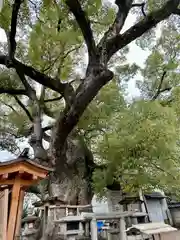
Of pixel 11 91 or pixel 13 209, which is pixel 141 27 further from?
pixel 13 209

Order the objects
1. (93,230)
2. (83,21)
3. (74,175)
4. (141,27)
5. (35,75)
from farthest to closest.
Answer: (74,175), (35,75), (141,27), (83,21), (93,230)

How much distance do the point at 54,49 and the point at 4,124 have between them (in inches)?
201

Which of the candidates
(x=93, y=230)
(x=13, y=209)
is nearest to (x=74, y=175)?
(x=93, y=230)

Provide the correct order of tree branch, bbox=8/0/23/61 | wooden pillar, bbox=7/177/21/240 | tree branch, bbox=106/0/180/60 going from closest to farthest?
1. wooden pillar, bbox=7/177/21/240
2. tree branch, bbox=106/0/180/60
3. tree branch, bbox=8/0/23/61

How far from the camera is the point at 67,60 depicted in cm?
977

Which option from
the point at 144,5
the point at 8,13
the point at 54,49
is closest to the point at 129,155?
the point at 54,49

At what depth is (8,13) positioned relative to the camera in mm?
7535

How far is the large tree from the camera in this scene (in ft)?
21.4

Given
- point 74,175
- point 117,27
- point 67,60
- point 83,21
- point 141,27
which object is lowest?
point 74,175

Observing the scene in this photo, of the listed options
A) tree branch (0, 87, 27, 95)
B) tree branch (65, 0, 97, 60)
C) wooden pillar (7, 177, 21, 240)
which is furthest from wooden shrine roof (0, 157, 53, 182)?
tree branch (0, 87, 27, 95)

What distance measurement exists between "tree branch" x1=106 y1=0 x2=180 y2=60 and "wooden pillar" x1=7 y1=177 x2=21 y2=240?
13.7 ft

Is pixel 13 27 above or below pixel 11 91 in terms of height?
above

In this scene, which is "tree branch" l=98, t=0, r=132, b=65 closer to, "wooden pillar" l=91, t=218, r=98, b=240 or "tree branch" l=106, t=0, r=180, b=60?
"tree branch" l=106, t=0, r=180, b=60

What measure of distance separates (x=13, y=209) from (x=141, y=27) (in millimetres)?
5545
